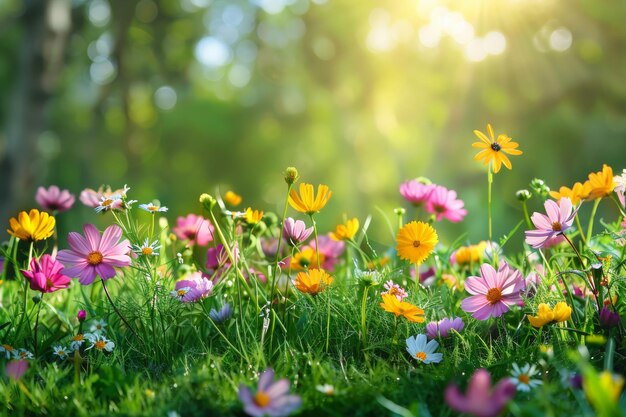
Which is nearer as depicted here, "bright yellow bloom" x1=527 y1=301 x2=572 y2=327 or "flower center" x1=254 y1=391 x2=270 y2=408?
"flower center" x1=254 y1=391 x2=270 y2=408

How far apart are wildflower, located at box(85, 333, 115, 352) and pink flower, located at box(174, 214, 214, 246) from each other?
0.48 metres

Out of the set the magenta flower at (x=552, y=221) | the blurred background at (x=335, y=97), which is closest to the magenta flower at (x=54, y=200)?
the magenta flower at (x=552, y=221)

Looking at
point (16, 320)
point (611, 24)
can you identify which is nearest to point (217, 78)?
point (611, 24)

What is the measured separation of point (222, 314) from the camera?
1686 millimetres

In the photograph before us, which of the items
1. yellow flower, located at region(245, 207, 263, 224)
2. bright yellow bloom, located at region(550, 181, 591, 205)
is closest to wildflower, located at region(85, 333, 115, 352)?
yellow flower, located at region(245, 207, 263, 224)

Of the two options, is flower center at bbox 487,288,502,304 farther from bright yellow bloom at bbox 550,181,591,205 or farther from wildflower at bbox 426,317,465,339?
bright yellow bloom at bbox 550,181,591,205

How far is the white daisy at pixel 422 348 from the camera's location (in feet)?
5.06

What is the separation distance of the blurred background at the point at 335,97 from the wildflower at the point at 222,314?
394 inches

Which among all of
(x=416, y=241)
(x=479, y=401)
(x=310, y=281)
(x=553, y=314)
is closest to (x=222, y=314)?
(x=310, y=281)

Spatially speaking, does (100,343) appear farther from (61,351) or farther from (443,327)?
(443,327)

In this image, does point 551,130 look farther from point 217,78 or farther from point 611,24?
point 217,78

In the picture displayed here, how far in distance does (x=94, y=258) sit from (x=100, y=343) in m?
0.21

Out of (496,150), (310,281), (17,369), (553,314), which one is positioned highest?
(496,150)

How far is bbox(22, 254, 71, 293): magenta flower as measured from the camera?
1.65 meters
